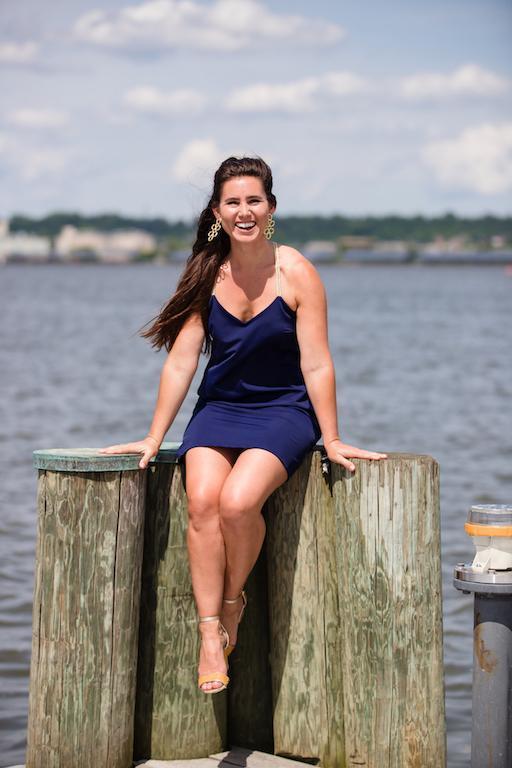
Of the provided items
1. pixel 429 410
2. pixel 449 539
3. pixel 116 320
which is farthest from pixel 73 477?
pixel 116 320

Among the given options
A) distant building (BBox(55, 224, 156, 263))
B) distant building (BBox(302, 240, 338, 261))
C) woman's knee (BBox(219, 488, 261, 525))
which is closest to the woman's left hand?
woman's knee (BBox(219, 488, 261, 525))

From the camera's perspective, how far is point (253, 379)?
4.40m

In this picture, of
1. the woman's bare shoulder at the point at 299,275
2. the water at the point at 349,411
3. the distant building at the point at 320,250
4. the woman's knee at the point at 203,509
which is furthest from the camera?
the distant building at the point at 320,250

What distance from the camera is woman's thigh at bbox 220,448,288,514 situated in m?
4.04

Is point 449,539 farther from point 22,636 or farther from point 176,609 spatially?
point 176,609

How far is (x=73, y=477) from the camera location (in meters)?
3.98

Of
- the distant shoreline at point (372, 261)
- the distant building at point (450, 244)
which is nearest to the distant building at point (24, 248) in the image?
the distant shoreline at point (372, 261)

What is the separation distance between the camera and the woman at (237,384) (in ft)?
13.5

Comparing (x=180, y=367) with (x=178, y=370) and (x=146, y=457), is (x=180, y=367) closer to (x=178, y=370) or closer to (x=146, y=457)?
(x=178, y=370)

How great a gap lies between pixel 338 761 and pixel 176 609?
30.3 inches

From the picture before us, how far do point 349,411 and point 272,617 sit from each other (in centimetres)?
1498

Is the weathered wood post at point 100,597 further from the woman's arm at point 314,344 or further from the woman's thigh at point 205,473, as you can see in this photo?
the woman's arm at point 314,344

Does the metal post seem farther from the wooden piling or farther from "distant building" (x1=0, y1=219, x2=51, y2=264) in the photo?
"distant building" (x1=0, y1=219, x2=51, y2=264)

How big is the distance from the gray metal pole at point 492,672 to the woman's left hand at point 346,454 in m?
0.47
